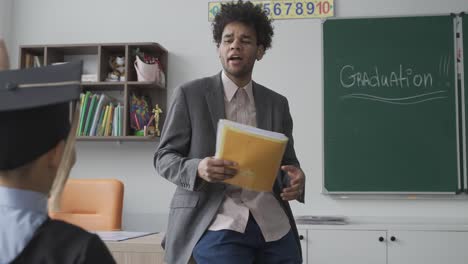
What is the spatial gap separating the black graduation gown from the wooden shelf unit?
2.80 meters

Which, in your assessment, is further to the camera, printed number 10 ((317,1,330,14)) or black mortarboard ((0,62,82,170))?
printed number 10 ((317,1,330,14))

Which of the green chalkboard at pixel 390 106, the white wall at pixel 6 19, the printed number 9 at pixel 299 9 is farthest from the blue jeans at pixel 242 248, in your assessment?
the white wall at pixel 6 19

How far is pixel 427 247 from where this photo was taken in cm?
321

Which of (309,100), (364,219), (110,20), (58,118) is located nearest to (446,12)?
(309,100)

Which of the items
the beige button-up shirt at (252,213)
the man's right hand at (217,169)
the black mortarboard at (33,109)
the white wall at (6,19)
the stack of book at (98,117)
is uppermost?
the white wall at (6,19)

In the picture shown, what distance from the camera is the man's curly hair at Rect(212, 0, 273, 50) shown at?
69.6 inches

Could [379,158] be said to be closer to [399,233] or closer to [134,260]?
[399,233]

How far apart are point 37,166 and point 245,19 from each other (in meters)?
1.12

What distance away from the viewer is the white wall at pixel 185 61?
362 cm

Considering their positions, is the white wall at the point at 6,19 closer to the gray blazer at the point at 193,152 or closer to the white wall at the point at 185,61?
the white wall at the point at 185,61

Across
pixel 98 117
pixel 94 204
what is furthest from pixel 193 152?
pixel 98 117

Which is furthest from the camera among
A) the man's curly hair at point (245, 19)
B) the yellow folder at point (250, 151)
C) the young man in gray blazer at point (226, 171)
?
the man's curly hair at point (245, 19)

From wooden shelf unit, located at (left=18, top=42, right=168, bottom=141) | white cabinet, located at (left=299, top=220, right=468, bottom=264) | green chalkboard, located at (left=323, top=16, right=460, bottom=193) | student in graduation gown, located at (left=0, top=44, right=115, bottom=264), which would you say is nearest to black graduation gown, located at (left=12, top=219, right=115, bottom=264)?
student in graduation gown, located at (left=0, top=44, right=115, bottom=264)

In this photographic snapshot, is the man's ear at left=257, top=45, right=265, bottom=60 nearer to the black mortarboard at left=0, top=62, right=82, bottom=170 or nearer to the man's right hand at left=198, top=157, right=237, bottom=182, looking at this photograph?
the man's right hand at left=198, top=157, right=237, bottom=182
